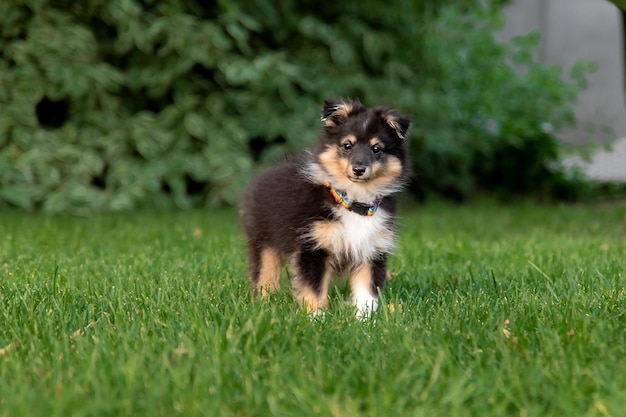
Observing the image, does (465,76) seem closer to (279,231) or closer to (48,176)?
(48,176)

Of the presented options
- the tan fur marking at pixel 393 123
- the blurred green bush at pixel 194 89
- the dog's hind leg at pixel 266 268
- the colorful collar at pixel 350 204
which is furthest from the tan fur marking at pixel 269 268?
the blurred green bush at pixel 194 89

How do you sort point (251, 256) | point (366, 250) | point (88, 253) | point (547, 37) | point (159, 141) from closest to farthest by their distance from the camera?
point (366, 250) < point (251, 256) < point (88, 253) < point (159, 141) < point (547, 37)

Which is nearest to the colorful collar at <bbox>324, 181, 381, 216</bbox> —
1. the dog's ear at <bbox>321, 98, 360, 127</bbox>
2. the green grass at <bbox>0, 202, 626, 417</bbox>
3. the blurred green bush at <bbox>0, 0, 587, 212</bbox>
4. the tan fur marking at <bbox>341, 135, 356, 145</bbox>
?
the tan fur marking at <bbox>341, 135, 356, 145</bbox>

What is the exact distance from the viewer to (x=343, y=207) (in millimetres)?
4512

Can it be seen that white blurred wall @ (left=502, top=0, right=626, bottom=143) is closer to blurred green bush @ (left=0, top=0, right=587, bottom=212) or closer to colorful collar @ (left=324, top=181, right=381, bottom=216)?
blurred green bush @ (left=0, top=0, right=587, bottom=212)

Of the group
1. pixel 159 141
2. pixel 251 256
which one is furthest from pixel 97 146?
pixel 251 256

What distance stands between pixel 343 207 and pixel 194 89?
6.11 m

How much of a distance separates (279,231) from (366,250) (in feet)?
1.64

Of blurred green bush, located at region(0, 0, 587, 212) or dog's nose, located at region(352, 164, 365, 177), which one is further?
blurred green bush, located at region(0, 0, 587, 212)

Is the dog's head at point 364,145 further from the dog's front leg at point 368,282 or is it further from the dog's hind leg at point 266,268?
the dog's hind leg at point 266,268

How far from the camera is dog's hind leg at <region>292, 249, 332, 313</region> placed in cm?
440

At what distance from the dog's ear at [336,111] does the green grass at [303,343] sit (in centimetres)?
100

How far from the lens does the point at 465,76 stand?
1273 cm

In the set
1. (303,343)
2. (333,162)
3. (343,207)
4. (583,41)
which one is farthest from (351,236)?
(583,41)
